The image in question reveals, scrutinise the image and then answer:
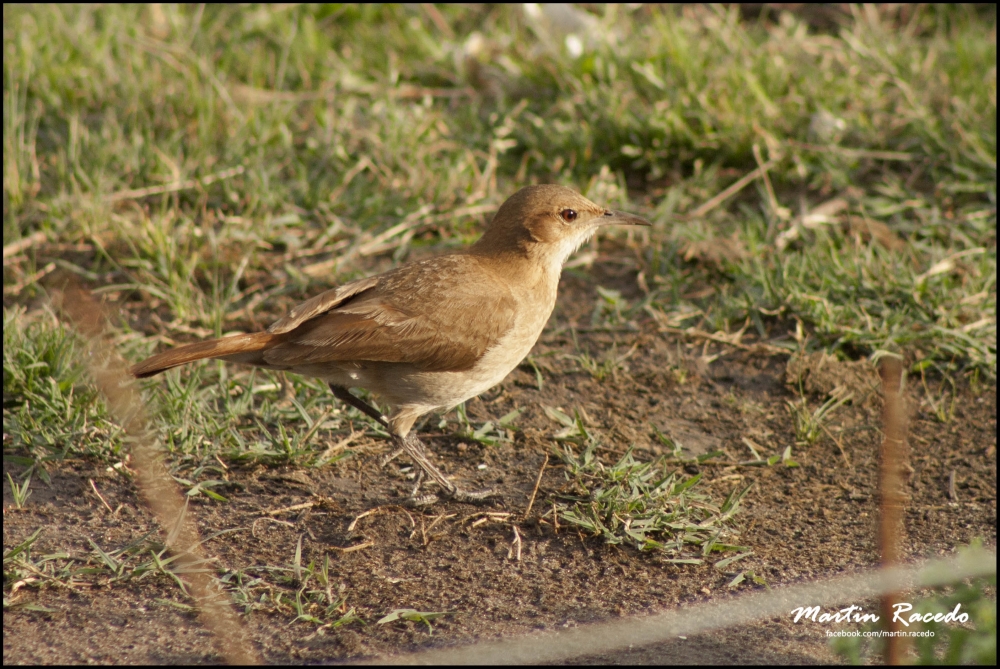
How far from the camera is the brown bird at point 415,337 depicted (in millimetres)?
4445

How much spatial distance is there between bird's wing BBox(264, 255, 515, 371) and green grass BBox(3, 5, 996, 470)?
0.54 metres

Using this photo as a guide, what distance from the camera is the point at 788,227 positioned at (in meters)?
6.37

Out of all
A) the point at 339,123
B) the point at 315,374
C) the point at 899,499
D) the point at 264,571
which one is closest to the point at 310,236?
the point at 339,123

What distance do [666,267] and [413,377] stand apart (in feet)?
7.01

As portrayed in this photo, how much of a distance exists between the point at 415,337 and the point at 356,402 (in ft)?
1.92

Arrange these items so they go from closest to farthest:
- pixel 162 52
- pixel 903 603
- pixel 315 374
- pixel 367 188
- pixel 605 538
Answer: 1. pixel 903 603
2. pixel 605 538
3. pixel 315 374
4. pixel 367 188
5. pixel 162 52

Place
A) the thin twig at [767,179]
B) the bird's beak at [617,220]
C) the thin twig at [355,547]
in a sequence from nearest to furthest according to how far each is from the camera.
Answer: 1. the thin twig at [355,547]
2. the bird's beak at [617,220]
3. the thin twig at [767,179]

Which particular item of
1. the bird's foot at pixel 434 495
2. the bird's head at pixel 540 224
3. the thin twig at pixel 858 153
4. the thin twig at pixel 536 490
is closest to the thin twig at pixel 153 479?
the bird's foot at pixel 434 495

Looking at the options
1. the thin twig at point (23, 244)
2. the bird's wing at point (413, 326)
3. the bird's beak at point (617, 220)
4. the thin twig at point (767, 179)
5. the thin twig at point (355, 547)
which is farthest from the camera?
the thin twig at point (767, 179)

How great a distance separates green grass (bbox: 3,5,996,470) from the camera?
17.9ft

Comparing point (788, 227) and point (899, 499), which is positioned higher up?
point (788, 227)

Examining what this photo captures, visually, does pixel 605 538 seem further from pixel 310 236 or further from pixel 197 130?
pixel 197 130

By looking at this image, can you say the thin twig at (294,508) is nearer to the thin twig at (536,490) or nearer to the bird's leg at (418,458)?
the bird's leg at (418,458)
